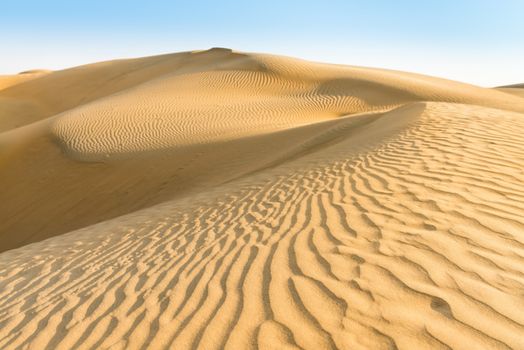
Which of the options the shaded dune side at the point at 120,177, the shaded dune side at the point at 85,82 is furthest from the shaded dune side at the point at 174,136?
the shaded dune side at the point at 85,82

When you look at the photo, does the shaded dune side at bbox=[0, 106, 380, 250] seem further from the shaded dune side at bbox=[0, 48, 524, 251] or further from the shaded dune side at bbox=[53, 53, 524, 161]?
the shaded dune side at bbox=[53, 53, 524, 161]

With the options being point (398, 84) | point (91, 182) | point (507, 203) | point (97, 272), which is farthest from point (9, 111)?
point (507, 203)

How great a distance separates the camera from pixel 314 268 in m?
3.40

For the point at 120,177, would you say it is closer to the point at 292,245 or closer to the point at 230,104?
the point at 292,245

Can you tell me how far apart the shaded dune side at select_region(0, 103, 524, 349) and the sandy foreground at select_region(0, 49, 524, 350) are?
0.05ft

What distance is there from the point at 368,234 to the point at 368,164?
2.56 m

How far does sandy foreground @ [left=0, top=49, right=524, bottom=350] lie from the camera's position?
8.77 feet

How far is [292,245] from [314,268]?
2.02 feet

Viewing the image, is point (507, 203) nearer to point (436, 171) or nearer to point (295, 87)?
point (436, 171)

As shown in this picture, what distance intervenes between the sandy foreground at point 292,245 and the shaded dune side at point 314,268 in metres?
0.02

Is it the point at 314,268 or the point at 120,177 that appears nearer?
the point at 314,268

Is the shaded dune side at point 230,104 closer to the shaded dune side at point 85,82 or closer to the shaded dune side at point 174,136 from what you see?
the shaded dune side at point 174,136

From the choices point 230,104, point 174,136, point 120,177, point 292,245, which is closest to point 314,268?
point 292,245

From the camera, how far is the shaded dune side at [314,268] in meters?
2.61
